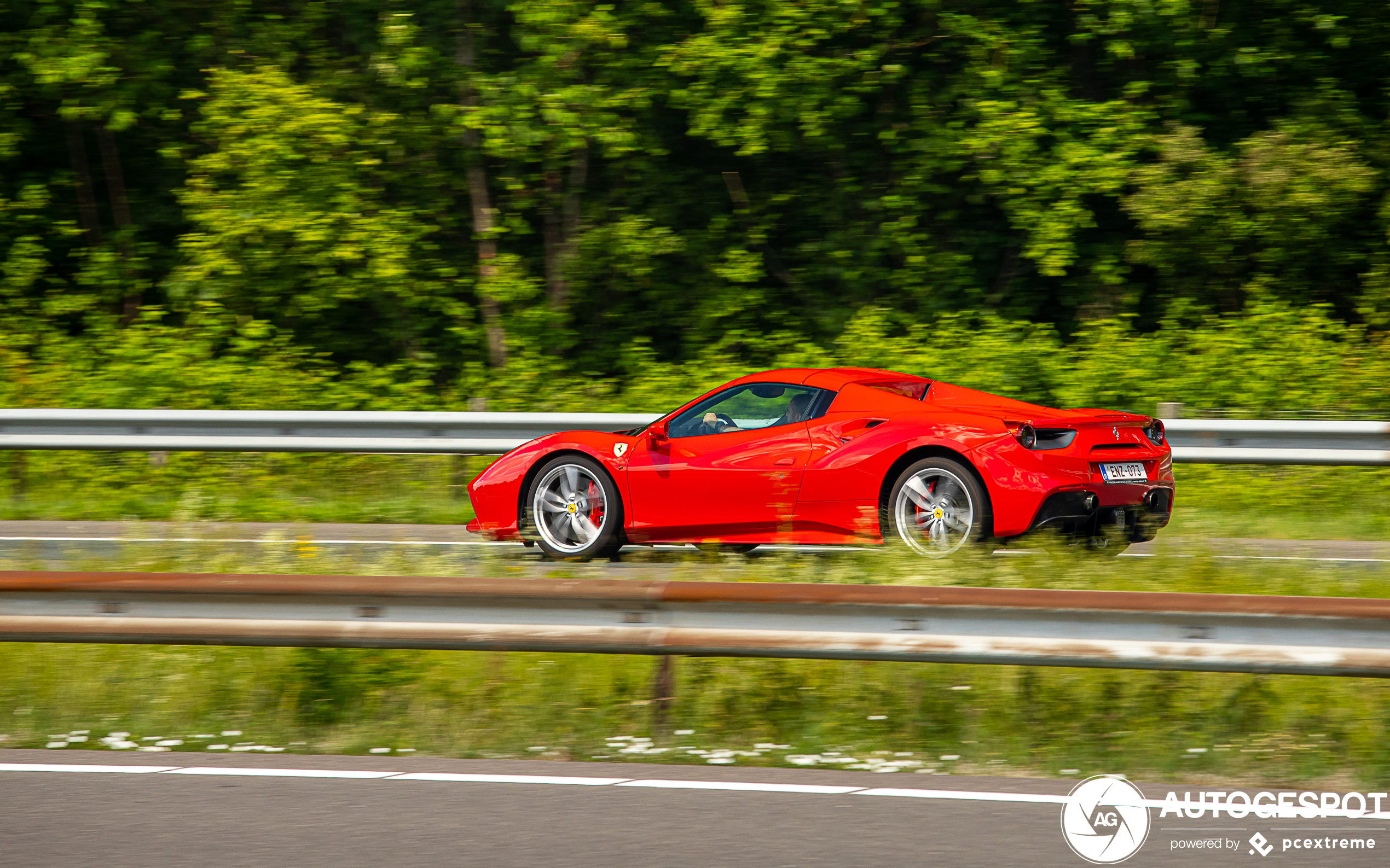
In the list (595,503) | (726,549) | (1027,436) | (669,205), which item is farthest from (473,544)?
(669,205)

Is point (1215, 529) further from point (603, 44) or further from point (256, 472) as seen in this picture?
point (603, 44)

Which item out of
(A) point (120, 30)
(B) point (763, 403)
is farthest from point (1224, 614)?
(A) point (120, 30)

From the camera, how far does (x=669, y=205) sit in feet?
65.9

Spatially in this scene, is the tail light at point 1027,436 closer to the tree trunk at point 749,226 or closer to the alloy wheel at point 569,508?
the alloy wheel at point 569,508

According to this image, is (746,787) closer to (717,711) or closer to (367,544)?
(717,711)

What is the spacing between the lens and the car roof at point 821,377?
888 centimetres

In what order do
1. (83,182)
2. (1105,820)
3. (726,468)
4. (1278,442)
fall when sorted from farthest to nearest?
(83,182) < (1278,442) < (726,468) < (1105,820)

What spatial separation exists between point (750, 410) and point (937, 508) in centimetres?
134

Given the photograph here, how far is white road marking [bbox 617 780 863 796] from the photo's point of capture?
5.05 m

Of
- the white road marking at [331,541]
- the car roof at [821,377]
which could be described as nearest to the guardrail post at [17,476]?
the white road marking at [331,541]

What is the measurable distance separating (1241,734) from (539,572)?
3450 mm

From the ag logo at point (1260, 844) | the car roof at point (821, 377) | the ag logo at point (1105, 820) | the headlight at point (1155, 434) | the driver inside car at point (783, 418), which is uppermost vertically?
the car roof at point (821, 377)

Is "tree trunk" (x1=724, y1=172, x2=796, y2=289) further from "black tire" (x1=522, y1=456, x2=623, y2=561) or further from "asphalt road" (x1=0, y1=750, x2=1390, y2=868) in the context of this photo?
"asphalt road" (x1=0, y1=750, x2=1390, y2=868)

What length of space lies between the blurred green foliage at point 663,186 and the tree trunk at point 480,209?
0.15ft
